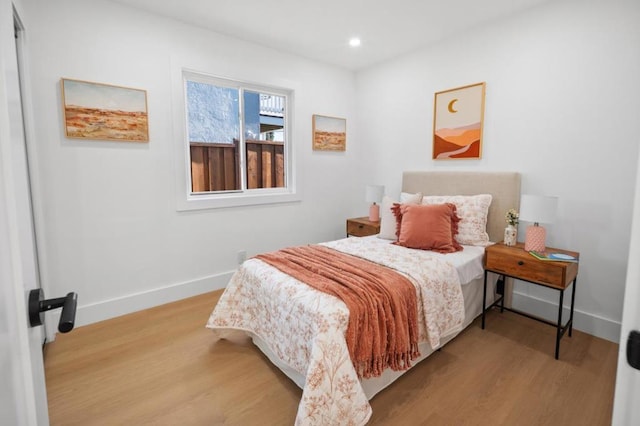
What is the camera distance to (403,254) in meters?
2.47

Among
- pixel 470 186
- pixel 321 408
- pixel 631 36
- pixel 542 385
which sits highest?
pixel 631 36

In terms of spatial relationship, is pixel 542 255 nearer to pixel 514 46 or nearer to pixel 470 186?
pixel 470 186

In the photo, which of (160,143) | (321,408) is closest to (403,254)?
(321,408)

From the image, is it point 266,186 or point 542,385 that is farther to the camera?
point 266,186

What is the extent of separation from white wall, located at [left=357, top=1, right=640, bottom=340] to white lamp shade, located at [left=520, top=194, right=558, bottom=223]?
427 mm

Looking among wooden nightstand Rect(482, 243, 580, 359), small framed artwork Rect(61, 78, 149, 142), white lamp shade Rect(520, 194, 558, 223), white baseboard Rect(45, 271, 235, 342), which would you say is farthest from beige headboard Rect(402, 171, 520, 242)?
small framed artwork Rect(61, 78, 149, 142)

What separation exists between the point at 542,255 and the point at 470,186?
3.11ft

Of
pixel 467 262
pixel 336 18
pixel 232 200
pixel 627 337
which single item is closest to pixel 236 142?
pixel 232 200

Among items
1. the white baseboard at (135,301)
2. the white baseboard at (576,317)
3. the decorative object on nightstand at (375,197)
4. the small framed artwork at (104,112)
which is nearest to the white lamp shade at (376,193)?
the decorative object on nightstand at (375,197)

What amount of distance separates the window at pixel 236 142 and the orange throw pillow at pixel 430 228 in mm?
1571

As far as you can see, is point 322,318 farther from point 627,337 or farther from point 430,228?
point 430,228

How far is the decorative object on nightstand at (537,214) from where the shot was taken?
2.27m

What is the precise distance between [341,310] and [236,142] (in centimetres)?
252

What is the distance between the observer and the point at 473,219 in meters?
2.78
